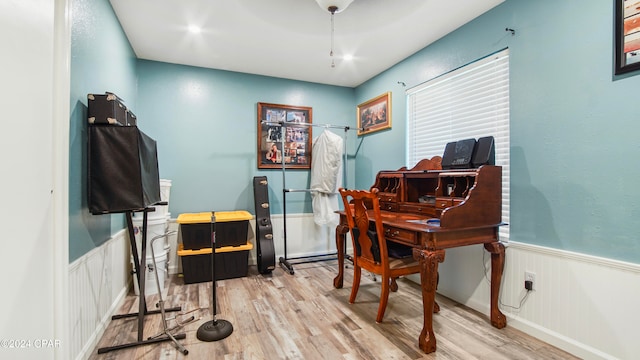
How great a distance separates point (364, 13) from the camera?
255 centimetres

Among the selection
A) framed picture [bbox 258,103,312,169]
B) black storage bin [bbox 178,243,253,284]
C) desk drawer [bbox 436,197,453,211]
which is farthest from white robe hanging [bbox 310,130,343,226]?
desk drawer [bbox 436,197,453,211]

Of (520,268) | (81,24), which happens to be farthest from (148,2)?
(520,268)

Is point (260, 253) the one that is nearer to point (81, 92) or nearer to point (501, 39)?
point (81, 92)

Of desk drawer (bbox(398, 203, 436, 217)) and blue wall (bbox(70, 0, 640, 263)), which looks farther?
desk drawer (bbox(398, 203, 436, 217))

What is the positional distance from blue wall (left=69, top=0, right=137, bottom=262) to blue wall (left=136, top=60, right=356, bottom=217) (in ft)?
3.55

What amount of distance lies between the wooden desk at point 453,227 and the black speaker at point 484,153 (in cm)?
12

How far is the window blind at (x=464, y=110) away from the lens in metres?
2.42

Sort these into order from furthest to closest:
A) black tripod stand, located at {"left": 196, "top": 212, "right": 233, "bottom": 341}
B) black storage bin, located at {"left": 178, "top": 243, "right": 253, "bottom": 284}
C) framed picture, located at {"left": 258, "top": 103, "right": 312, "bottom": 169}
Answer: framed picture, located at {"left": 258, "top": 103, "right": 312, "bottom": 169}
black storage bin, located at {"left": 178, "top": 243, "right": 253, "bottom": 284}
black tripod stand, located at {"left": 196, "top": 212, "right": 233, "bottom": 341}

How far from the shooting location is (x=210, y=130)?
3844 mm

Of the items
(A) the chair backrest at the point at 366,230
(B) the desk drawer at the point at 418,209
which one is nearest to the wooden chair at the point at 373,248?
(A) the chair backrest at the point at 366,230

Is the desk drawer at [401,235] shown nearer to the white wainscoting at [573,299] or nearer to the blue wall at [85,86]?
the white wainscoting at [573,299]

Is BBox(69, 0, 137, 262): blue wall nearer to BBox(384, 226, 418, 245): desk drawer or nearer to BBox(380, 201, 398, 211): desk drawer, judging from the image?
BBox(384, 226, 418, 245): desk drawer

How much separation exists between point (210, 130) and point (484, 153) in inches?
127

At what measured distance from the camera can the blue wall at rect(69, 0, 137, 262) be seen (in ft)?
5.59
